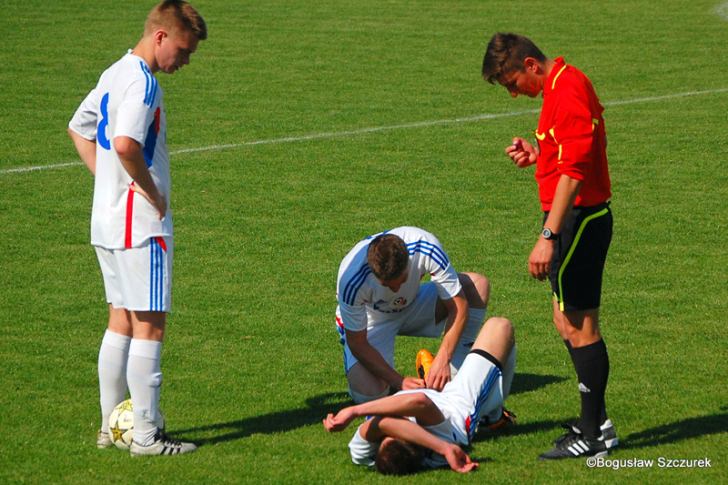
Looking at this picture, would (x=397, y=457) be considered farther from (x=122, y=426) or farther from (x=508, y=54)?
(x=508, y=54)

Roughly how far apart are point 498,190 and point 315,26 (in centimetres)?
1141

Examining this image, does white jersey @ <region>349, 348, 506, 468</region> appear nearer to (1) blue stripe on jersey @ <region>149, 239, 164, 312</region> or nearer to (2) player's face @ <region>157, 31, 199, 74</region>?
(1) blue stripe on jersey @ <region>149, 239, 164, 312</region>

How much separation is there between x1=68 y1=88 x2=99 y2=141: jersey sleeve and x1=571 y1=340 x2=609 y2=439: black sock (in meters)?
3.00

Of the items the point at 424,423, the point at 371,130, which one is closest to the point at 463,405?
the point at 424,423

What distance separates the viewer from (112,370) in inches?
273

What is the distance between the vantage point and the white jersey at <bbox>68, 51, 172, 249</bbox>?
6508 mm

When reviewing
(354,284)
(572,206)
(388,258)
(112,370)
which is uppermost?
(572,206)

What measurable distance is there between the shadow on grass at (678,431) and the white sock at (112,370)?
9.40ft

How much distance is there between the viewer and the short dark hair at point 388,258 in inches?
266

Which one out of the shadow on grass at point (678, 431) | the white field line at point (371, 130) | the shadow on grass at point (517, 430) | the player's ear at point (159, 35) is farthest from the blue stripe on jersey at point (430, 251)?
the white field line at point (371, 130)

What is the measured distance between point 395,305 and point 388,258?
1.14 m

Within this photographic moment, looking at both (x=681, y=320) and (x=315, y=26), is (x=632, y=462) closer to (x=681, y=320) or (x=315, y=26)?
(x=681, y=320)

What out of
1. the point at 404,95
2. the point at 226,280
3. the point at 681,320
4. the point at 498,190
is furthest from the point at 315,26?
the point at 681,320

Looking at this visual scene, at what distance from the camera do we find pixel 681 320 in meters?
9.20
